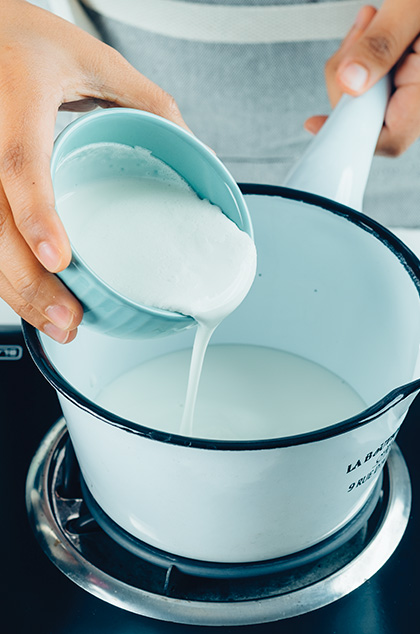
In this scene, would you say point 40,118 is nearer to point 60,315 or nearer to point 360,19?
point 60,315

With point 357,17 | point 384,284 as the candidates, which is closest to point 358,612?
point 384,284

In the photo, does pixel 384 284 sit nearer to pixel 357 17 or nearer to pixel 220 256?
pixel 220 256

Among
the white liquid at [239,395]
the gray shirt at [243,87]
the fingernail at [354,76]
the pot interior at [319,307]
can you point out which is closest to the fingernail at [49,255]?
the pot interior at [319,307]

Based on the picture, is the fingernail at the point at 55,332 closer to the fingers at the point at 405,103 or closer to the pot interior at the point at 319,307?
the pot interior at the point at 319,307

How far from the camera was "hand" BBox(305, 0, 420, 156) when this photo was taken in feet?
2.52

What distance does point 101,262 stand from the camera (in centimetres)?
53

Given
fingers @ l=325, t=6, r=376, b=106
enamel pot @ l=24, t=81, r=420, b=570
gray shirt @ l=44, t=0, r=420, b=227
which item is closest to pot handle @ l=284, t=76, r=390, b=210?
enamel pot @ l=24, t=81, r=420, b=570

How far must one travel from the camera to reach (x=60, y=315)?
49 centimetres

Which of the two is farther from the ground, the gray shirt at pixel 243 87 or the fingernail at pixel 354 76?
the fingernail at pixel 354 76

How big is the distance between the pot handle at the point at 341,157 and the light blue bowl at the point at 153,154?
0.13 meters

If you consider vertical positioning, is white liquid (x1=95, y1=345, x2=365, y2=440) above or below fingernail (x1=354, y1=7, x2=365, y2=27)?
below

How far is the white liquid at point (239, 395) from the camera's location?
0.71 metres

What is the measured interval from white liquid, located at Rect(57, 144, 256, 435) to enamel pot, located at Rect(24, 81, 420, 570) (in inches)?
3.3

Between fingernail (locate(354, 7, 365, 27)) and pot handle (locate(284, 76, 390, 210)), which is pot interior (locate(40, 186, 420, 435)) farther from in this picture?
fingernail (locate(354, 7, 365, 27))
